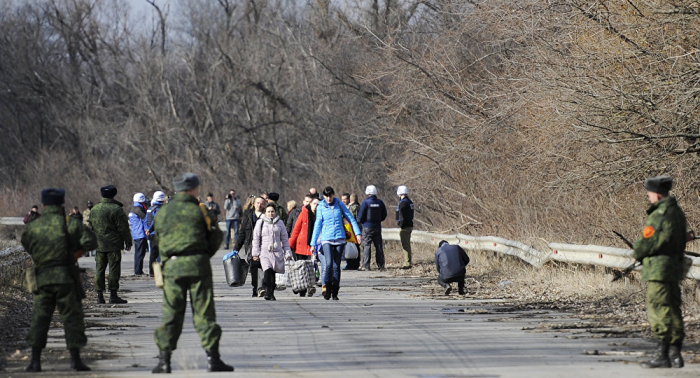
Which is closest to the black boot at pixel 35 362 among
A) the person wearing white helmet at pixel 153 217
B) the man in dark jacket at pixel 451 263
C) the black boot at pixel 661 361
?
the black boot at pixel 661 361

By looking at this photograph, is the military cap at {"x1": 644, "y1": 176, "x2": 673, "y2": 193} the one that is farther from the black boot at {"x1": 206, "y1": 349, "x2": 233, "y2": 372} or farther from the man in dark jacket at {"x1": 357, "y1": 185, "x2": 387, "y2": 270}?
the man in dark jacket at {"x1": 357, "y1": 185, "x2": 387, "y2": 270}

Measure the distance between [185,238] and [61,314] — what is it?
1296 millimetres

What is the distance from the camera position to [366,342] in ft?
36.8

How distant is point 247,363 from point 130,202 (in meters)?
42.8

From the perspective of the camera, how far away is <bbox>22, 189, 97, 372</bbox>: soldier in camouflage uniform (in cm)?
948

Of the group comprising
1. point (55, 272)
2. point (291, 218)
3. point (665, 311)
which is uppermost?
point (291, 218)

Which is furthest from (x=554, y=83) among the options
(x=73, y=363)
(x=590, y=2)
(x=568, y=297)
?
(x=73, y=363)

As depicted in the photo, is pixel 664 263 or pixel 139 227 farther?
pixel 139 227

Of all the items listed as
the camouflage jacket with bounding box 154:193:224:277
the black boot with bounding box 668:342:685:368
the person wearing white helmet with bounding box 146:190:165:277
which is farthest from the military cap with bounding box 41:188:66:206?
the person wearing white helmet with bounding box 146:190:165:277

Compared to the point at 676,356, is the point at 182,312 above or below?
above

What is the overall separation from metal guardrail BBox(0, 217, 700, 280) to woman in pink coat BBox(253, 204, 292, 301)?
4.18m

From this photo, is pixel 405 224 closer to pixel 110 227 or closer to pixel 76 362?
pixel 110 227

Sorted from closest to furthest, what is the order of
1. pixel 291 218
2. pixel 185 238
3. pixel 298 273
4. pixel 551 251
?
pixel 185 238
pixel 298 273
pixel 551 251
pixel 291 218

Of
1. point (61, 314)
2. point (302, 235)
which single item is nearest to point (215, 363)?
point (61, 314)
